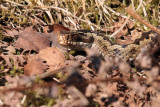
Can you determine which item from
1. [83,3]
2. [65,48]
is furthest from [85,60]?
[83,3]

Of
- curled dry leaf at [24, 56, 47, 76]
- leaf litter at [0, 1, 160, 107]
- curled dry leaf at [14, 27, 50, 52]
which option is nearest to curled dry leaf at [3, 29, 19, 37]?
leaf litter at [0, 1, 160, 107]

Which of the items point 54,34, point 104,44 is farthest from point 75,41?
point 104,44

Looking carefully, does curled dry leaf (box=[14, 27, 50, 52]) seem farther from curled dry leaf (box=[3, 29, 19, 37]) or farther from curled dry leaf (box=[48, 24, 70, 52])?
curled dry leaf (box=[3, 29, 19, 37])

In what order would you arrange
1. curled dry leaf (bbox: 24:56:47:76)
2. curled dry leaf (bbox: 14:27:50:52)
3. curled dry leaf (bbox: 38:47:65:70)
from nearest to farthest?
curled dry leaf (bbox: 24:56:47:76) < curled dry leaf (bbox: 38:47:65:70) < curled dry leaf (bbox: 14:27:50:52)

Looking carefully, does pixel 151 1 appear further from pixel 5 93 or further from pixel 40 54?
pixel 5 93

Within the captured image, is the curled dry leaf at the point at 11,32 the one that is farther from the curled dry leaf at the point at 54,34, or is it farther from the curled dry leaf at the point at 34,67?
the curled dry leaf at the point at 34,67

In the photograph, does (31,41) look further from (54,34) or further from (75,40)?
(75,40)
